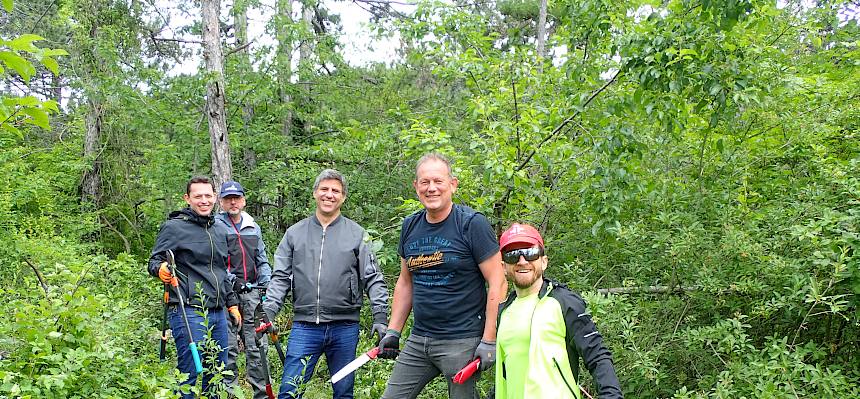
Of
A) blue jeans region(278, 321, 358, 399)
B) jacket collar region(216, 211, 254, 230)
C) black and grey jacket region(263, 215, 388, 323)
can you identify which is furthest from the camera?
jacket collar region(216, 211, 254, 230)

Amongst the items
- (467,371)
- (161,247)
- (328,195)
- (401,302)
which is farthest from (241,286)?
(467,371)

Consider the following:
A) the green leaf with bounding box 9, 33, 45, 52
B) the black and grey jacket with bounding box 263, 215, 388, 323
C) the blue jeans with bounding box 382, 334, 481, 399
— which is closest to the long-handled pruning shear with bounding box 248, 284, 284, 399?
the black and grey jacket with bounding box 263, 215, 388, 323

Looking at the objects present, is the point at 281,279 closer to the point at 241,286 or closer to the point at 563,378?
the point at 241,286

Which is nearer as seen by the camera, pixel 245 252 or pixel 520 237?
pixel 520 237

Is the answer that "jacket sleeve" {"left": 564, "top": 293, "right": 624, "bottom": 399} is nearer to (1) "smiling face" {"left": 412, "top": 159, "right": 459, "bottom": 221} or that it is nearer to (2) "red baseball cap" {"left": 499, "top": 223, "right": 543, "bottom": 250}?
(2) "red baseball cap" {"left": 499, "top": 223, "right": 543, "bottom": 250}

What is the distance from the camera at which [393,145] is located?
27.2 feet

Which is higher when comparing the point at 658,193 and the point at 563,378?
the point at 658,193

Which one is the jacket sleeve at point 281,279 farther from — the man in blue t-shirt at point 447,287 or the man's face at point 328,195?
the man in blue t-shirt at point 447,287

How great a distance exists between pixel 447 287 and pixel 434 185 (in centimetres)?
53

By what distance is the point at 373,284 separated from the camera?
13.8ft

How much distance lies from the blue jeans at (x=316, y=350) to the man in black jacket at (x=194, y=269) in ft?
2.20

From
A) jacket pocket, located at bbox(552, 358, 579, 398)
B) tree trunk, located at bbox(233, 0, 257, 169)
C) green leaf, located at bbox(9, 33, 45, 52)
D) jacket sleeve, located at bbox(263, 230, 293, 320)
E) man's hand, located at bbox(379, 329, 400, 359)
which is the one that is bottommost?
man's hand, located at bbox(379, 329, 400, 359)

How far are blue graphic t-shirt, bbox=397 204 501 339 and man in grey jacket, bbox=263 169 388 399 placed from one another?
0.77m

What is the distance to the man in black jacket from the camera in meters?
4.42
